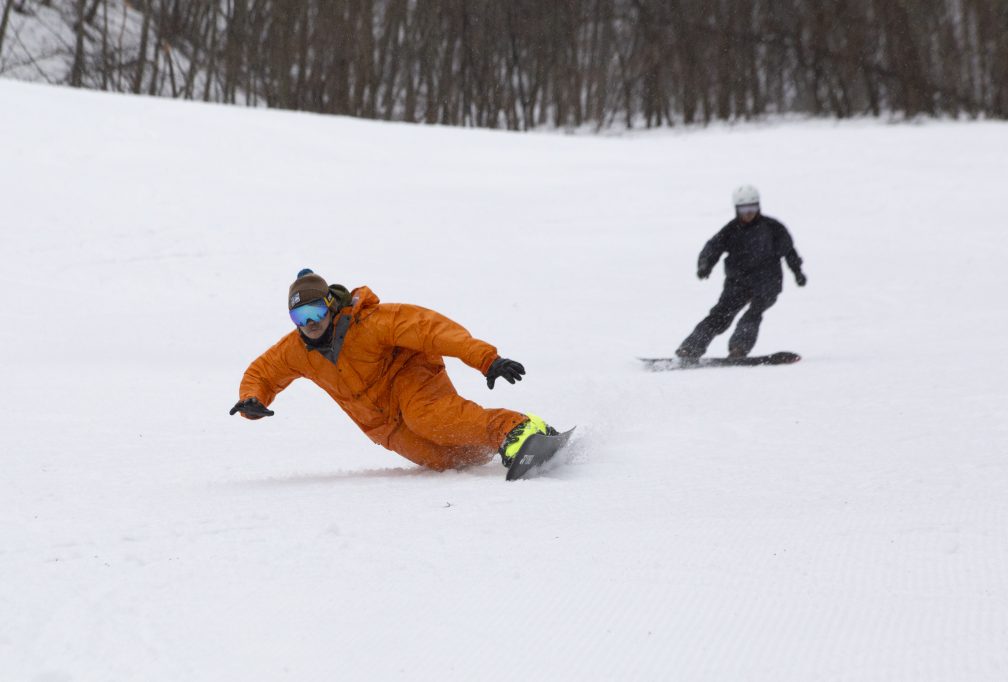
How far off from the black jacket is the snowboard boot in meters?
4.38

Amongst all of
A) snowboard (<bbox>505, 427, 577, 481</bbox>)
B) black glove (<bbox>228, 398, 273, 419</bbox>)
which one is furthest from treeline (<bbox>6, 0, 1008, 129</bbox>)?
black glove (<bbox>228, 398, 273, 419</bbox>)

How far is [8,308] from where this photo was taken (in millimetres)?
10578

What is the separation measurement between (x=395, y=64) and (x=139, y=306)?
69.8ft

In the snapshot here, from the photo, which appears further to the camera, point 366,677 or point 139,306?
point 139,306

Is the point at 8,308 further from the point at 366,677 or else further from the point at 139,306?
the point at 366,677

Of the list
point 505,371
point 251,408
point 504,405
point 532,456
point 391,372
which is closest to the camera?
point 505,371

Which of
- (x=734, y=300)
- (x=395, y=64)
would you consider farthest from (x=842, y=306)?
(x=395, y=64)

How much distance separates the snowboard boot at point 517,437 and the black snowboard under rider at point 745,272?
13.9 ft

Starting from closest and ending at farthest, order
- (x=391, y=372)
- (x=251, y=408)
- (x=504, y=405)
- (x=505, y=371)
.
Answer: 1. (x=505, y=371)
2. (x=251, y=408)
3. (x=391, y=372)
4. (x=504, y=405)

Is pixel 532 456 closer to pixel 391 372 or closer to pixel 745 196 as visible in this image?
pixel 391 372

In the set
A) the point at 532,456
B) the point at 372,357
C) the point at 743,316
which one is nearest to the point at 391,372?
the point at 372,357

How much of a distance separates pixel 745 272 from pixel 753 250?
0.61 feet

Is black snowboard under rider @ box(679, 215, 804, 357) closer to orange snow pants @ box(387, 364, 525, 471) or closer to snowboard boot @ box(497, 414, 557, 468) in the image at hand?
orange snow pants @ box(387, 364, 525, 471)

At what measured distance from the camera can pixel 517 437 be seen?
15.2 ft
